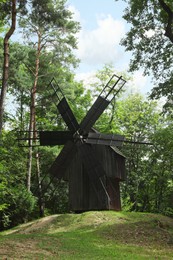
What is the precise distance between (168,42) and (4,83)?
855cm

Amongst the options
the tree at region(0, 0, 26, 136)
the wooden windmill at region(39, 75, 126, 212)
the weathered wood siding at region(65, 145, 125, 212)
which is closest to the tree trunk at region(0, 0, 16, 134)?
the tree at region(0, 0, 26, 136)

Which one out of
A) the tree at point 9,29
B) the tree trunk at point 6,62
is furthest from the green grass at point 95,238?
the tree at point 9,29

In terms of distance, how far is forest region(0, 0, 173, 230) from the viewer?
17.3 metres

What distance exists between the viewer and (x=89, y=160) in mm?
17844

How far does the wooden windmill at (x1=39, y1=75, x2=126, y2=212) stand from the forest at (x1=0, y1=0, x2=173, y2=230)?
1.16m

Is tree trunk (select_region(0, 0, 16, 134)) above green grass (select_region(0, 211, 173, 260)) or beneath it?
above

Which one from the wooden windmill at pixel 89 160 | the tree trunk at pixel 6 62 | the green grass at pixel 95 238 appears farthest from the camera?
the wooden windmill at pixel 89 160

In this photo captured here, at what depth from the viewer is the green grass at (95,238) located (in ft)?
36.5

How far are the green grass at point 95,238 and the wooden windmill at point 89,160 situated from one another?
0.98m

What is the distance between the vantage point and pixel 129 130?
36.0 meters

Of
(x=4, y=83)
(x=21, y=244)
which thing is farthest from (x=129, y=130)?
(x=21, y=244)

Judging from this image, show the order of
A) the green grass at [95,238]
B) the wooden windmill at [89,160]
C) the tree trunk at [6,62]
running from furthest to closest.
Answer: the wooden windmill at [89,160]
the tree trunk at [6,62]
the green grass at [95,238]

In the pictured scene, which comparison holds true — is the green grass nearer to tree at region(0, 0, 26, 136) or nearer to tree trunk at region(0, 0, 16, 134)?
tree trunk at region(0, 0, 16, 134)

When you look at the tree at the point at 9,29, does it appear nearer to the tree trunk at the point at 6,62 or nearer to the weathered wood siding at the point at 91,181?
the tree trunk at the point at 6,62
